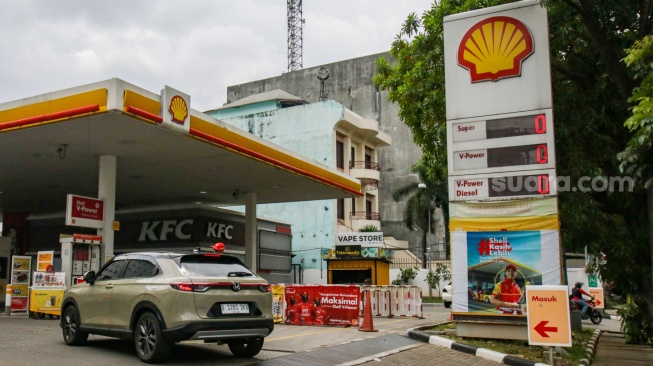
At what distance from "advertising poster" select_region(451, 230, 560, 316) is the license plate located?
5.04 metres

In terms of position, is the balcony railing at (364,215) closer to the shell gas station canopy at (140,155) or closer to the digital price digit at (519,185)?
the shell gas station canopy at (140,155)

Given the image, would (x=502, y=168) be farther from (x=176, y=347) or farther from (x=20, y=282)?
(x=20, y=282)

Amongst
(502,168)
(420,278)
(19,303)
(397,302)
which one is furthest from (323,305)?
(420,278)

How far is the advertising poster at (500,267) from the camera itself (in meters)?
11.6

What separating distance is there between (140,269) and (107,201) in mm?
8927

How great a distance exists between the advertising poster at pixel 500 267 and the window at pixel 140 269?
609 centimetres

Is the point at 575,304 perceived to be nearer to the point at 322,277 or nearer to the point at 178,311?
the point at 178,311

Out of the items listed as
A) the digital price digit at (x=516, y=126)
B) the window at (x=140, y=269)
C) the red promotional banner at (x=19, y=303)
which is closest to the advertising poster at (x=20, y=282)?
the red promotional banner at (x=19, y=303)

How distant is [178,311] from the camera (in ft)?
27.6

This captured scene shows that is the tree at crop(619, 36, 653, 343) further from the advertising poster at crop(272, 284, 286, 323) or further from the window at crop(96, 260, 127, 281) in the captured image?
the advertising poster at crop(272, 284, 286, 323)

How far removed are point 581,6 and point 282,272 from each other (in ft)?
80.2

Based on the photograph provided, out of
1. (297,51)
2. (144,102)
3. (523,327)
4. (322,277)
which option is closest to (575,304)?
(523,327)

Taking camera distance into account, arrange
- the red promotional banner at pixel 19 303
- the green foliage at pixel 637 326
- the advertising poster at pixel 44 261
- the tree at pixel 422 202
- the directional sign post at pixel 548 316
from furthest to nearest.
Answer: the tree at pixel 422 202 < the red promotional banner at pixel 19 303 < the advertising poster at pixel 44 261 < the green foliage at pixel 637 326 < the directional sign post at pixel 548 316

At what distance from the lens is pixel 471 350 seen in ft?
36.7
